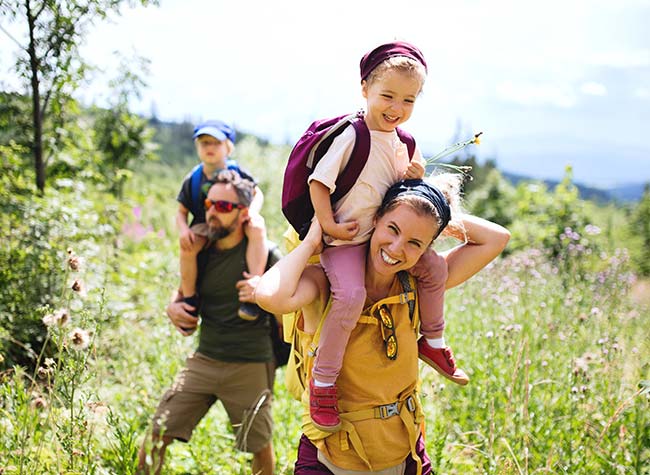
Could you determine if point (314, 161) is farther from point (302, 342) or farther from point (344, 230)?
point (302, 342)

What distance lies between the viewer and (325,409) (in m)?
1.92

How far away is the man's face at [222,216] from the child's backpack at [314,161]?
1.05 m

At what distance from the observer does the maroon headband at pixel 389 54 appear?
6.32 feet

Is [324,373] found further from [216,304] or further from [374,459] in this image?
[216,304]

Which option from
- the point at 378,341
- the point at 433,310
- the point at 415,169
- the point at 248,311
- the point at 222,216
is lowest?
the point at 248,311

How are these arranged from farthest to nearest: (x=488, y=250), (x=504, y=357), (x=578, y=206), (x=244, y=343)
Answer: (x=578, y=206), (x=504, y=357), (x=244, y=343), (x=488, y=250)

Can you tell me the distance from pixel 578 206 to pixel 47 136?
9.69 metres

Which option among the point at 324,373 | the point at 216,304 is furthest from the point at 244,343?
the point at 324,373

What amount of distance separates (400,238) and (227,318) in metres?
1.66

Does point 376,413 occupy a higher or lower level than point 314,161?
lower

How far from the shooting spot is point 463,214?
221 cm

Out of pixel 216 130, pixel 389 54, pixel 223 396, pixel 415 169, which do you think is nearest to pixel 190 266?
pixel 223 396

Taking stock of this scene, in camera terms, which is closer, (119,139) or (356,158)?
(356,158)

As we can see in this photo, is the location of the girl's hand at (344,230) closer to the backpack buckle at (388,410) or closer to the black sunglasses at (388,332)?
the black sunglasses at (388,332)
